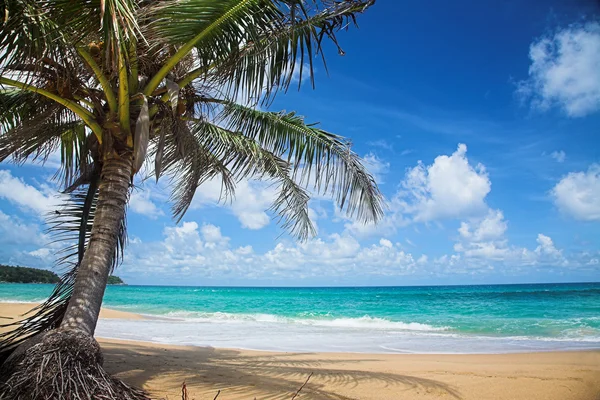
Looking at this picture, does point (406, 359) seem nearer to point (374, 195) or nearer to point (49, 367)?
point (374, 195)

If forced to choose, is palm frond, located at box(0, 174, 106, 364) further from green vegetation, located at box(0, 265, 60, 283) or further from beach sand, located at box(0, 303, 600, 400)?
green vegetation, located at box(0, 265, 60, 283)

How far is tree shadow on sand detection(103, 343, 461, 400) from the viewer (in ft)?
14.9

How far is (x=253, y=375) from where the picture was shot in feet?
17.5

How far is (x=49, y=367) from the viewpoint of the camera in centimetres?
315

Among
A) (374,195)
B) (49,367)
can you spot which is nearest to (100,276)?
(49,367)

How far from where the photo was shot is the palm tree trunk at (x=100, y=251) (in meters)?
3.74

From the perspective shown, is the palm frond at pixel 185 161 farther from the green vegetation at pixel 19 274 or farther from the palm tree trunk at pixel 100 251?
the green vegetation at pixel 19 274

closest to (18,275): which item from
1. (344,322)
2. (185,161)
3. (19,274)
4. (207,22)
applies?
(19,274)

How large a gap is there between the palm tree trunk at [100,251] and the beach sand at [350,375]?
3.79 feet

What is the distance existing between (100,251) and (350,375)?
356cm

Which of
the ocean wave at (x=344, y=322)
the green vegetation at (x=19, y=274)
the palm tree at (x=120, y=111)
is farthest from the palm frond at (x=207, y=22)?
the green vegetation at (x=19, y=274)

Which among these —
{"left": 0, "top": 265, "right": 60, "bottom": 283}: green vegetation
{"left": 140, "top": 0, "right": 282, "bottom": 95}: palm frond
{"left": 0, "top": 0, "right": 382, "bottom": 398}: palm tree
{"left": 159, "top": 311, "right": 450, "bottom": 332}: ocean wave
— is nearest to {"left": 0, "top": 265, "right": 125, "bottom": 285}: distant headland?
{"left": 0, "top": 265, "right": 60, "bottom": 283}: green vegetation

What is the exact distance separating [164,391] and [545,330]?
1512cm

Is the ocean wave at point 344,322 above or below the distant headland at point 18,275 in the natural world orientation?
below
